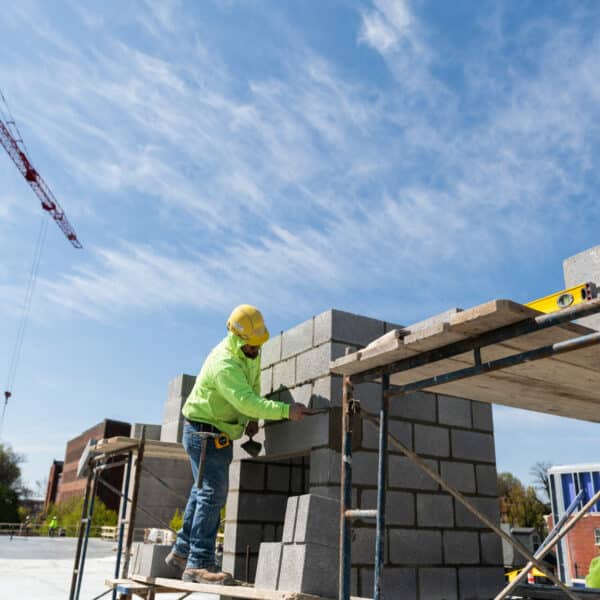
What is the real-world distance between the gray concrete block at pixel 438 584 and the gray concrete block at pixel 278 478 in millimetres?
1760

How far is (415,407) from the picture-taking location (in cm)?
538

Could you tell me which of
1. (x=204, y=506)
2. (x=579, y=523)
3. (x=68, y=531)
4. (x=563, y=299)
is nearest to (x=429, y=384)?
(x=204, y=506)

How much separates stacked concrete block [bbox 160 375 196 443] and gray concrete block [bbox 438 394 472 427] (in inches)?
183

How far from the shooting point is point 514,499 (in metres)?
44.4

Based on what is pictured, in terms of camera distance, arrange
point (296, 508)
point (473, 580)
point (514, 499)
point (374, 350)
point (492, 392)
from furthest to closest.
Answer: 1. point (514, 499)
2. point (473, 580)
3. point (492, 392)
4. point (296, 508)
5. point (374, 350)

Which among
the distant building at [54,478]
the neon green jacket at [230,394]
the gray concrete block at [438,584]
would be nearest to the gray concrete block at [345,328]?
the neon green jacket at [230,394]

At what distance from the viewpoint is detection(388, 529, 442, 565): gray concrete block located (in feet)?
16.1

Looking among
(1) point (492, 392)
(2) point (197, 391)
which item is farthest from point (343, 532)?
(2) point (197, 391)

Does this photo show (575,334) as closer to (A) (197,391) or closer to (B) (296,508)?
(B) (296,508)

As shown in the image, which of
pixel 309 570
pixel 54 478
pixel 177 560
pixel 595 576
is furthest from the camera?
pixel 54 478

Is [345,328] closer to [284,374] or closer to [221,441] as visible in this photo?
[284,374]

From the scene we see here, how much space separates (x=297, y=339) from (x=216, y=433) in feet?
4.07

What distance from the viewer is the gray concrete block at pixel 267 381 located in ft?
19.9

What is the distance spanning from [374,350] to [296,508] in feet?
3.76
